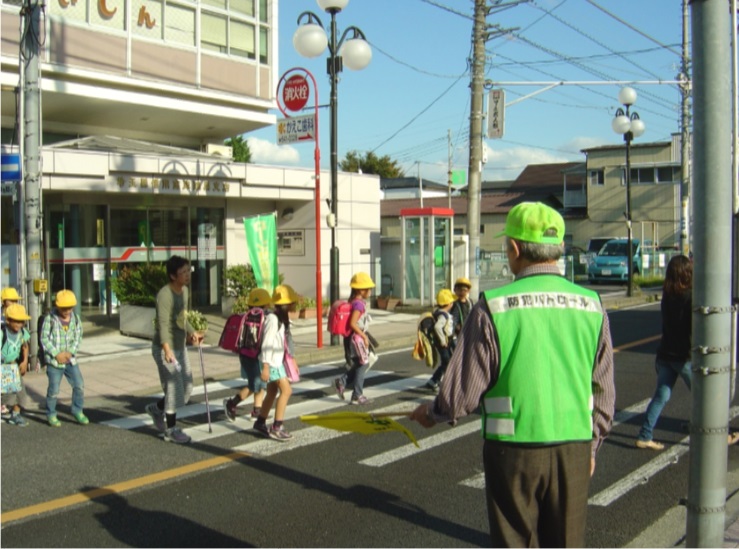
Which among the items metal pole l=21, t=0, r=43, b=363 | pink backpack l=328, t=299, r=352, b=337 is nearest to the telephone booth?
metal pole l=21, t=0, r=43, b=363

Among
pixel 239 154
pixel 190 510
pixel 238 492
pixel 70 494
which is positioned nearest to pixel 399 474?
pixel 238 492

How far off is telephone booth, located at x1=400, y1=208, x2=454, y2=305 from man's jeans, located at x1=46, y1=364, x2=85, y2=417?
1451 centimetres

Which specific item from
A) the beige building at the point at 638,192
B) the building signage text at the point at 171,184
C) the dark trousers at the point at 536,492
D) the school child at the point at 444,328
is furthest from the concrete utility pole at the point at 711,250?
the beige building at the point at 638,192

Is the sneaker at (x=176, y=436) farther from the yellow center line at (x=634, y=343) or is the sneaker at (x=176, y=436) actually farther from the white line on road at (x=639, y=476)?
the yellow center line at (x=634, y=343)

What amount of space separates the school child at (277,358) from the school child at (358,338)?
61.1 inches


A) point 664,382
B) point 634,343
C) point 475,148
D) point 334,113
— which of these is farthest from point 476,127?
point 664,382

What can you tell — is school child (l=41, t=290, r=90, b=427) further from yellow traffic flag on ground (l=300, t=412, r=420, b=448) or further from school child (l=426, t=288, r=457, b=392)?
yellow traffic flag on ground (l=300, t=412, r=420, b=448)

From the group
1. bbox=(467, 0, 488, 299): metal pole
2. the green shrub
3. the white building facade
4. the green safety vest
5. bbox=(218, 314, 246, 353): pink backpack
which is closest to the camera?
the green safety vest

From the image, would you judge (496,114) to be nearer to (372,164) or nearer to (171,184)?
(171,184)

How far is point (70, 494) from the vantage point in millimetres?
6297

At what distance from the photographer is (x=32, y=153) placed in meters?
12.0

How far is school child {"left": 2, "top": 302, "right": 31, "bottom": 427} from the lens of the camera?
8.52 m

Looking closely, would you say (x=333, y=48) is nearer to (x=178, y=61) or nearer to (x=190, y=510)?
(x=178, y=61)

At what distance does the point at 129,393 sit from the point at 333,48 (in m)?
7.59
